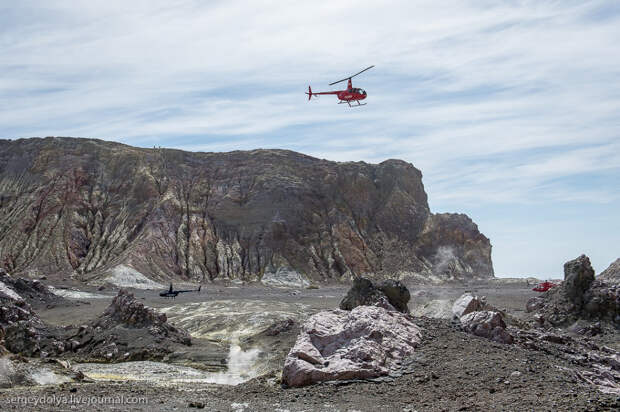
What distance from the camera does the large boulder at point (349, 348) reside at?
17.6m

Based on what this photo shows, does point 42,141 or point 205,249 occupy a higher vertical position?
point 42,141

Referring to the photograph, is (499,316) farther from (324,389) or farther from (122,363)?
(122,363)

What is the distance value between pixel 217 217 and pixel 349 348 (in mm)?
75055

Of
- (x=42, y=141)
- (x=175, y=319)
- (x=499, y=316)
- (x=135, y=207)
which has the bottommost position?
(x=175, y=319)

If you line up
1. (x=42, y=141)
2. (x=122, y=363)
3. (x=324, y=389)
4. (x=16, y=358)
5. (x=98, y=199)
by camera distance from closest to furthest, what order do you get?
(x=324, y=389) < (x=16, y=358) < (x=122, y=363) < (x=98, y=199) < (x=42, y=141)

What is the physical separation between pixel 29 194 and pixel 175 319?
60.5 m

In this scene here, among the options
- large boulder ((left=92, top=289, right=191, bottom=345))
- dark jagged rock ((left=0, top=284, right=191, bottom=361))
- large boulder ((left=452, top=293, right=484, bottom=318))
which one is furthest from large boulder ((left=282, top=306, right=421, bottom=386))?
large boulder ((left=92, top=289, right=191, bottom=345))

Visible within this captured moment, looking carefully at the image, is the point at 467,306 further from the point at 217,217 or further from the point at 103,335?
the point at 217,217

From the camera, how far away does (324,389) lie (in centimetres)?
1695

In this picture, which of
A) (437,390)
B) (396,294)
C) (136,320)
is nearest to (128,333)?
(136,320)

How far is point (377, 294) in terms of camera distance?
1061 inches

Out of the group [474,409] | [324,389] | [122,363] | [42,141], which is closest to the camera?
[474,409]

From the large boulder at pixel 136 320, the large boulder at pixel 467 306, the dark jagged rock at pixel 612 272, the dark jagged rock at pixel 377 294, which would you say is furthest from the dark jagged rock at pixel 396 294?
the dark jagged rock at pixel 612 272

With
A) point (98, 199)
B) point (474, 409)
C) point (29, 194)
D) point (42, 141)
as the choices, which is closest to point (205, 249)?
point (98, 199)
